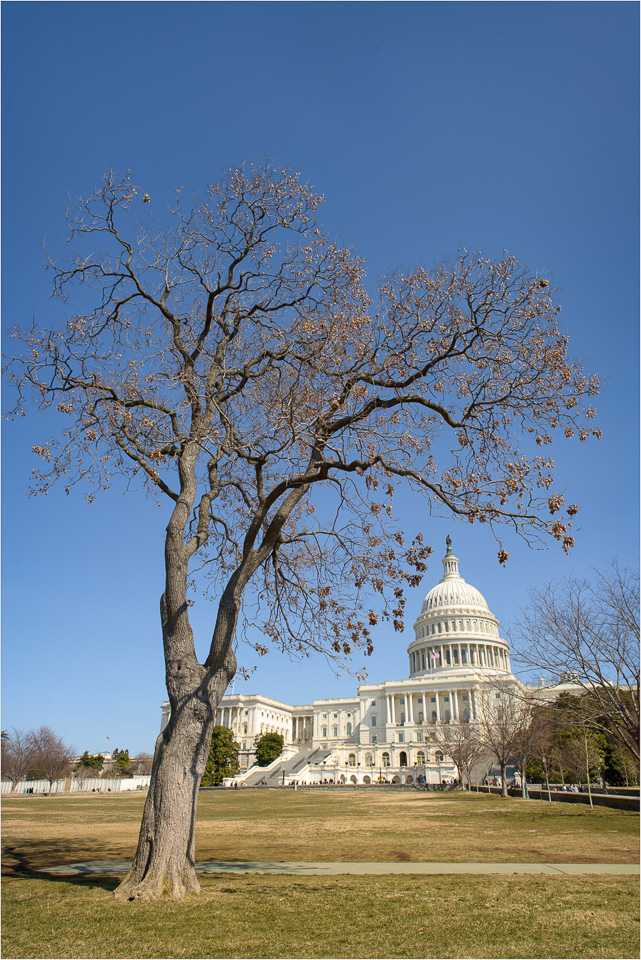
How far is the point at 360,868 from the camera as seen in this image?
474 inches

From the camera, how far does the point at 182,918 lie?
744cm

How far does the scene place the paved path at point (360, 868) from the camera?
11609 millimetres

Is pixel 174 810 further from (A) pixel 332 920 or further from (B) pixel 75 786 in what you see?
(B) pixel 75 786

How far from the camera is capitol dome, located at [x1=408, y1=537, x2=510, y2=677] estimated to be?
123 metres

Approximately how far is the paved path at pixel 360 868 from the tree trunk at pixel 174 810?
9.83 feet

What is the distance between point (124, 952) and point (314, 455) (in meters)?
7.24

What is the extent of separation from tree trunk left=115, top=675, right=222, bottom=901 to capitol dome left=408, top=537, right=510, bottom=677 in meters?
115

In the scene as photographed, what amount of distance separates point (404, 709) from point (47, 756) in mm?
63503

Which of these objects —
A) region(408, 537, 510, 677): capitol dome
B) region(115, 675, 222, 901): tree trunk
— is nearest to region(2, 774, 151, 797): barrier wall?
region(408, 537, 510, 677): capitol dome

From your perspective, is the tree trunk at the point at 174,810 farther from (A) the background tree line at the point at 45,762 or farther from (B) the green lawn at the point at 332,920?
(A) the background tree line at the point at 45,762

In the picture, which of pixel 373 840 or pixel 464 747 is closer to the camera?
pixel 373 840

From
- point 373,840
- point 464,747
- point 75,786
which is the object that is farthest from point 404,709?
point 373,840

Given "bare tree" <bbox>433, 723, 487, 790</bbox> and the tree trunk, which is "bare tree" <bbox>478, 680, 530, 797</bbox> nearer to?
"bare tree" <bbox>433, 723, 487, 790</bbox>

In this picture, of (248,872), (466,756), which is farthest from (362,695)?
(248,872)
